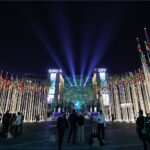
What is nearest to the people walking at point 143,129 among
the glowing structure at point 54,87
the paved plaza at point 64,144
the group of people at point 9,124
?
the paved plaza at point 64,144

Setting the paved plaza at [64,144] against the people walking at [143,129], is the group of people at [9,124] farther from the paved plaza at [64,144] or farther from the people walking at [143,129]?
the people walking at [143,129]

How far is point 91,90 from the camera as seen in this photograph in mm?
113188

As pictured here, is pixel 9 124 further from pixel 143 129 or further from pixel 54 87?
pixel 54 87

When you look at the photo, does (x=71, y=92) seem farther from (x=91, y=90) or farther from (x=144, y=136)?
(x=144, y=136)

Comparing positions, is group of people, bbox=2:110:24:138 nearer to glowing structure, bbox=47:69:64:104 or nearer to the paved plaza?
the paved plaza

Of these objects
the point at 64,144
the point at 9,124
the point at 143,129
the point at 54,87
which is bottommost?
the point at 64,144

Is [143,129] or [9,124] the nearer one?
[143,129]

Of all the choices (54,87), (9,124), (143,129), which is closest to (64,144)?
(143,129)

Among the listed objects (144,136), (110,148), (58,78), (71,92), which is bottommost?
(110,148)

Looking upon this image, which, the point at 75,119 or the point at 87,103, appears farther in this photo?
the point at 87,103

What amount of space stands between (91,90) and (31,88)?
2538 inches

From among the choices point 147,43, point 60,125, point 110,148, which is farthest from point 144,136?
point 147,43

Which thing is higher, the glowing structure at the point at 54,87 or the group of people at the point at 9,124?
the glowing structure at the point at 54,87

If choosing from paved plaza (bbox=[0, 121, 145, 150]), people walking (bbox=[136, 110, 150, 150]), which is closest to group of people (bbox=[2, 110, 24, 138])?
paved plaza (bbox=[0, 121, 145, 150])
